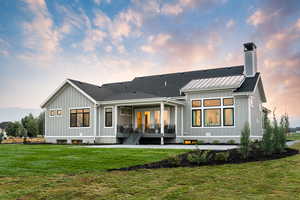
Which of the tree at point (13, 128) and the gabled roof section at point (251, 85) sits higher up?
the gabled roof section at point (251, 85)

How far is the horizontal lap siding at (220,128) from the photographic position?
20359 mm

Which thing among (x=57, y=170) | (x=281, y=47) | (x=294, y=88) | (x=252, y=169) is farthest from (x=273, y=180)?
(x=294, y=88)

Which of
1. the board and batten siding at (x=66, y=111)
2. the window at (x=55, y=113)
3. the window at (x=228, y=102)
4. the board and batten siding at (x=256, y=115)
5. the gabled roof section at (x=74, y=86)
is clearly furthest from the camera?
the window at (x=55, y=113)

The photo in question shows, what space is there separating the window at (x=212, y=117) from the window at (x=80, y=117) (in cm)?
912

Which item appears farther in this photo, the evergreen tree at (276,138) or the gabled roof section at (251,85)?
the gabled roof section at (251,85)

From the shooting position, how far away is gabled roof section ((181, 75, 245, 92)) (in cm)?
2073

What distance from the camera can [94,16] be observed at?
2164 centimetres

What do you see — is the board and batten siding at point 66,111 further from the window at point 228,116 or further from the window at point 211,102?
the window at point 228,116

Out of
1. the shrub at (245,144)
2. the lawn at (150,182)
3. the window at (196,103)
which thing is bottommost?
the lawn at (150,182)

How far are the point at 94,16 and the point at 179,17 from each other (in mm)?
5852

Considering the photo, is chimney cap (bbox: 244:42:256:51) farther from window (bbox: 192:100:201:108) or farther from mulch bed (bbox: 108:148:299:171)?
mulch bed (bbox: 108:148:299:171)

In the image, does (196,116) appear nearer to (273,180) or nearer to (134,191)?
(273,180)

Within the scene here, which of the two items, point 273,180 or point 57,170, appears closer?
point 273,180

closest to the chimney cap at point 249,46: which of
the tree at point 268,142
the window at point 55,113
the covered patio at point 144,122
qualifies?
the covered patio at point 144,122
